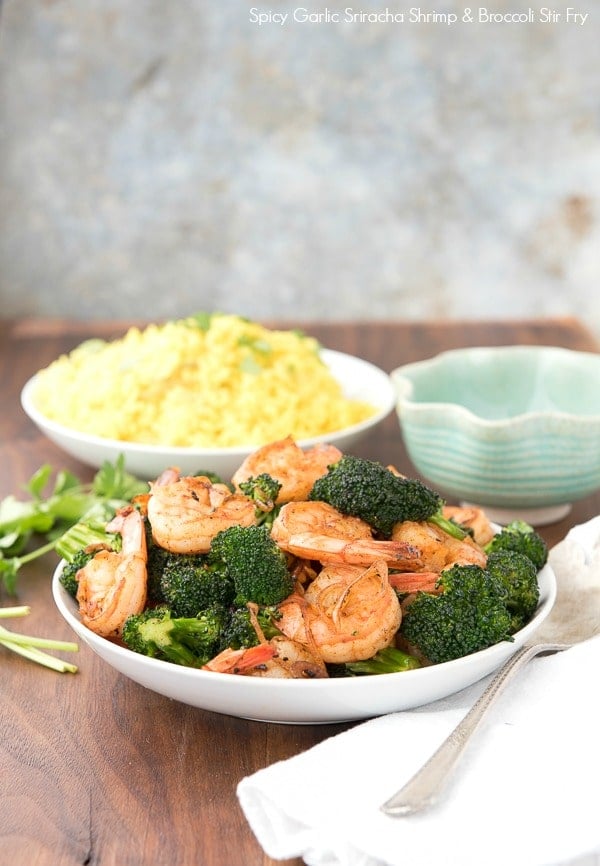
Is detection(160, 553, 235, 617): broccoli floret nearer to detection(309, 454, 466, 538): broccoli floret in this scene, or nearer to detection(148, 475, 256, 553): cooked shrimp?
detection(148, 475, 256, 553): cooked shrimp

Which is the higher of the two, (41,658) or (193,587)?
(193,587)

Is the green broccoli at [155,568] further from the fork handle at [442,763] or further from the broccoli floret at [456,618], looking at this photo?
the fork handle at [442,763]

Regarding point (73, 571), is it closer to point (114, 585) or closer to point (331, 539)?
A: point (114, 585)

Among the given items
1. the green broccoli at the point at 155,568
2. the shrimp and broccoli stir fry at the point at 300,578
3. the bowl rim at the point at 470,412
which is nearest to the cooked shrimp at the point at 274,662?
the shrimp and broccoli stir fry at the point at 300,578

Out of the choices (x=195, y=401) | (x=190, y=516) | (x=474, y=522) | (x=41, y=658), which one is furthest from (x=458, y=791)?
(x=195, y=401)

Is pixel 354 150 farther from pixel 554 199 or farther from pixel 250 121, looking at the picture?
pixel 554 199

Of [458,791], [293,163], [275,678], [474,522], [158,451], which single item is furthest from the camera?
[293,163]
